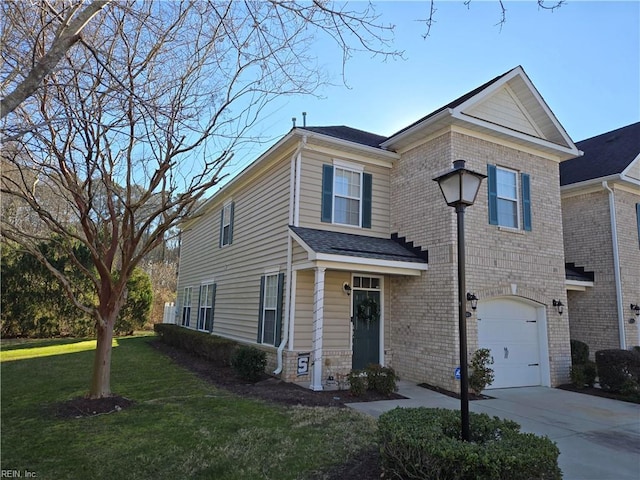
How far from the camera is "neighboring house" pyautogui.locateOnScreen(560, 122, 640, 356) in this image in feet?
39.3

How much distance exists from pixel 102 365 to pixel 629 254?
13867mm

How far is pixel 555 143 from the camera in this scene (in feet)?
36.4

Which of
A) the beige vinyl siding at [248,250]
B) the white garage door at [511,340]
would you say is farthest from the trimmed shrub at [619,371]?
the beige vinyl siding at [248,250]

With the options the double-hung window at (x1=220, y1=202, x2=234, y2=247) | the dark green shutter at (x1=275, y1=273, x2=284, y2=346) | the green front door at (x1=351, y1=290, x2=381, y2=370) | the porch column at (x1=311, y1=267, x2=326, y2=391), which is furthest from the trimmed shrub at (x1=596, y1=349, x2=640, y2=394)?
the double-hung window at (x1=220, y1=202, x2=234, y2=247)

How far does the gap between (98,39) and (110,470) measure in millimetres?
5745

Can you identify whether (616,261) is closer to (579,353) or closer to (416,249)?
(579,353)

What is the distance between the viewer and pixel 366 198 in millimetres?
10891

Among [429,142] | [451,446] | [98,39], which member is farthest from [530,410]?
[98,39]

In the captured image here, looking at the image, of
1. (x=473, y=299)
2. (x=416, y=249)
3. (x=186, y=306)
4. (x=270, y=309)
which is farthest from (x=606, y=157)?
(x=186, y=306)

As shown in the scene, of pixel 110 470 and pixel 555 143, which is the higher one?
pixel 555 143

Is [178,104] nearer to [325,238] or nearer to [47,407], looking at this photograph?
[325,238]

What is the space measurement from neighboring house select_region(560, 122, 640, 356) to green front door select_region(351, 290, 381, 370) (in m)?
6.10

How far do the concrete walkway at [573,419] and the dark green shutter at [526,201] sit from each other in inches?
155

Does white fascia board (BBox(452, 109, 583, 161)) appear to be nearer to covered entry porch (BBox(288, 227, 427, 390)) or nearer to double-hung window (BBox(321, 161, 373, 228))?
double-hung window (BBox(321, 161, 373, 228))
